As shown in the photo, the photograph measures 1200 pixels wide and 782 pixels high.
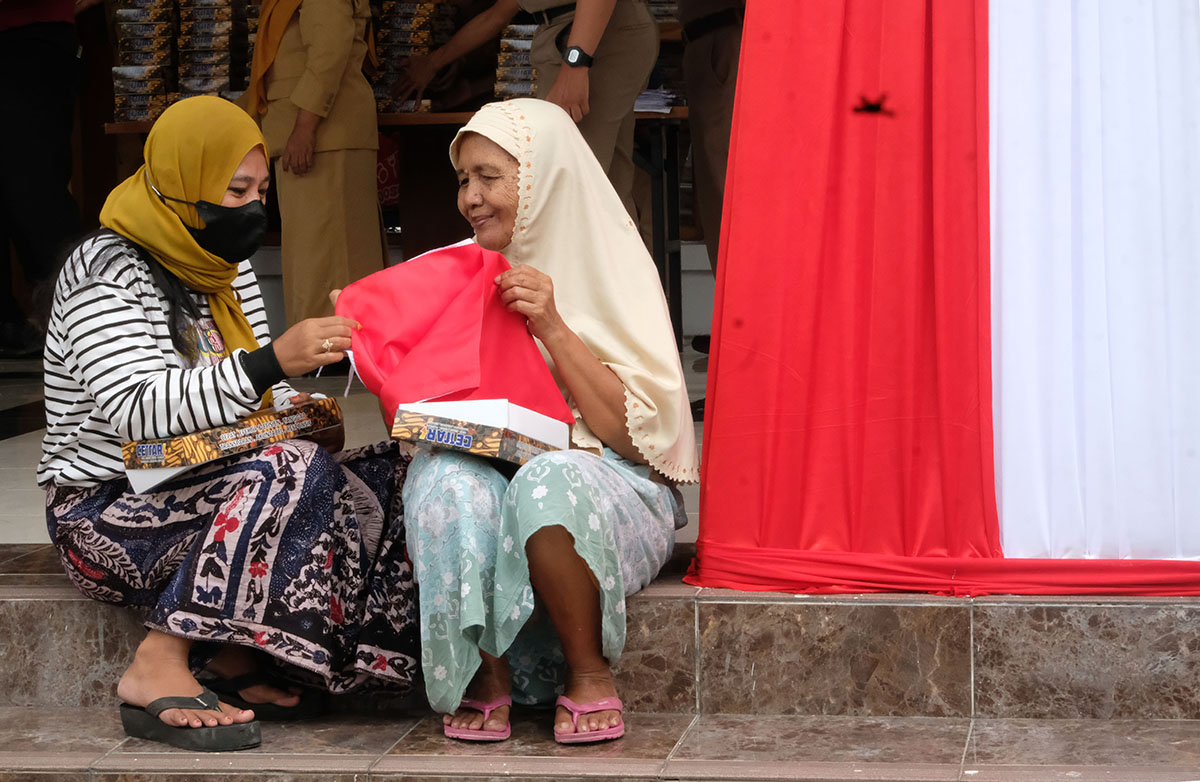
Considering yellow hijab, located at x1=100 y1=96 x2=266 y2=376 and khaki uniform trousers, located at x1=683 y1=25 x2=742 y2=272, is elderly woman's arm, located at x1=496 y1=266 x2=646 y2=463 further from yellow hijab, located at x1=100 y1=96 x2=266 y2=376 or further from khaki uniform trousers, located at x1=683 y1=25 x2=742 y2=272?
khaki uniform trousers, located at x1=683 y1=25 x2=742 y2=272

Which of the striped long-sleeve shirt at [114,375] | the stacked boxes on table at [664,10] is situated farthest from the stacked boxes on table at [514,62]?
the striped long-sleeve shirt at [114,375]

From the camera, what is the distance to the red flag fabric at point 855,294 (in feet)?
8.09

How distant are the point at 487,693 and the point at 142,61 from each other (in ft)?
→ 14.5

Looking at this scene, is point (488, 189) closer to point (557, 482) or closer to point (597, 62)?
point (557, 482)

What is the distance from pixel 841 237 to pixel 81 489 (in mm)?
1428

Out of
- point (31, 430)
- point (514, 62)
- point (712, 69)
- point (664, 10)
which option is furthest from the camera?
point (664, 10)

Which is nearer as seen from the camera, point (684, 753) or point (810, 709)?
point (684, 753)

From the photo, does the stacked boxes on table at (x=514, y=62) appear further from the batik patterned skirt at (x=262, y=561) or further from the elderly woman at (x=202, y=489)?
the batik patterned skirt at (x=262, y=561)

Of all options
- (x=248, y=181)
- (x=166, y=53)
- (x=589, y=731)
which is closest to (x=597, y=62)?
(x=248, y=181)

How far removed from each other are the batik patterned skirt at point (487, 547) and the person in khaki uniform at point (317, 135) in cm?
299

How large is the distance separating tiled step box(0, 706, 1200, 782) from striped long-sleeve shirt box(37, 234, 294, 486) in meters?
0.51

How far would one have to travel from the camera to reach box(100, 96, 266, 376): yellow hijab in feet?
8.19

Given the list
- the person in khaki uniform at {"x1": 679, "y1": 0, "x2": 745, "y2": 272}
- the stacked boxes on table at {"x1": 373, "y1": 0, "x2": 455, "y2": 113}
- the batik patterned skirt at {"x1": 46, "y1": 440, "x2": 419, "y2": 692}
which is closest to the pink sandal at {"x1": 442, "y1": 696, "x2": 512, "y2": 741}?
the batik patterned skirt at {"x1": 46, "y1": 440, "x2": 419, "y2": 692}

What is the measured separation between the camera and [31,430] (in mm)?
4758
